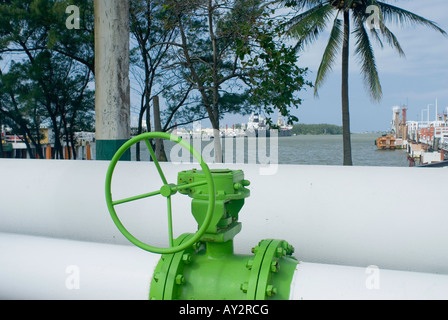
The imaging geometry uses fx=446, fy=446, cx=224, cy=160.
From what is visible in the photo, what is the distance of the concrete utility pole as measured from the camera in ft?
→ 14.8

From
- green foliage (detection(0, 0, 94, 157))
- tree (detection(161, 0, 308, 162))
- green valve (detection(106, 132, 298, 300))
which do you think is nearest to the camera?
green valve (detection(106, 132, 298, 300))

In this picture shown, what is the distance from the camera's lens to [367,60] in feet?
38.2

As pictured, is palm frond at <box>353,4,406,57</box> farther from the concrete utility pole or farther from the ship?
the concrete utility pole

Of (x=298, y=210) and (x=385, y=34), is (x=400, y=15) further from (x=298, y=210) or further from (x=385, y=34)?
(x=298, y=210)

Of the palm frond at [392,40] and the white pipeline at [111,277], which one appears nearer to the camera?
the white pipeline at [111,277]

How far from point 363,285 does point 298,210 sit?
1.55ft

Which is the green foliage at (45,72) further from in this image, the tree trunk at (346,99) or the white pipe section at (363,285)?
the white pipe section at (363,285)

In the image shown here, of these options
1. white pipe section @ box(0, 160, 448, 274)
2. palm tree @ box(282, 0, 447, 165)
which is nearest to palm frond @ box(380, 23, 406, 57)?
palm tree @ box(282, 0, 447, 165)

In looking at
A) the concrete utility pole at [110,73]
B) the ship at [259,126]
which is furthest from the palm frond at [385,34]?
the concrete utility pole at [110,73]

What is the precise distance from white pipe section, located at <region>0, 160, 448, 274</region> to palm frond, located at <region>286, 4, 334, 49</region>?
8996mm

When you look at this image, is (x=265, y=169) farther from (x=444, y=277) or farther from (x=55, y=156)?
(x=55, y=156)

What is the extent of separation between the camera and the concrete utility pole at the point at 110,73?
452cm
